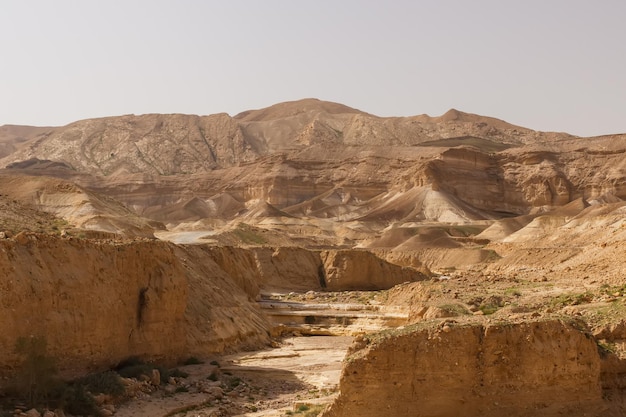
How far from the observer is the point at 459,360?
49.2ft

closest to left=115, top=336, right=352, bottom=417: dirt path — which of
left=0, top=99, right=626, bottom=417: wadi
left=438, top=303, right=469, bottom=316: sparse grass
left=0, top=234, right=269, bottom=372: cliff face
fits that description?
left=0, top=99, right=626, bottom=417: wadi

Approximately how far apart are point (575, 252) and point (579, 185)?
84.9 m

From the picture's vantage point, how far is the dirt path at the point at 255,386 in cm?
1984

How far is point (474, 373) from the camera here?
15.0 metres

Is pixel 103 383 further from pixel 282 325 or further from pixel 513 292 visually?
pixel 513 292

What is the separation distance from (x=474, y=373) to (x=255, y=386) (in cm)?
902

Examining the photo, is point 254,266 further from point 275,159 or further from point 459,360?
point 275,159

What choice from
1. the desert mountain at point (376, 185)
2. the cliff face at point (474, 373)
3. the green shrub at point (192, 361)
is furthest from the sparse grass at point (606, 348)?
the desert mountain at point (376, 185)

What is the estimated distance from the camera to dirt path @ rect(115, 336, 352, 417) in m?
19.8

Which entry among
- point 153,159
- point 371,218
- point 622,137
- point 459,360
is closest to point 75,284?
point 459,360

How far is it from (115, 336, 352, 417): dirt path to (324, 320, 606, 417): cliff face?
3821 millimetres

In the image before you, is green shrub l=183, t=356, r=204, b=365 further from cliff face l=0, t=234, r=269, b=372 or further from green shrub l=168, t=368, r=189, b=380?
green shrub l=168, t=368, r=189, b=380

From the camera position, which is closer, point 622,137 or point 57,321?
point 57,321

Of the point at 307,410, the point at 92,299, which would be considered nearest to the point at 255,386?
the point at 92,299
